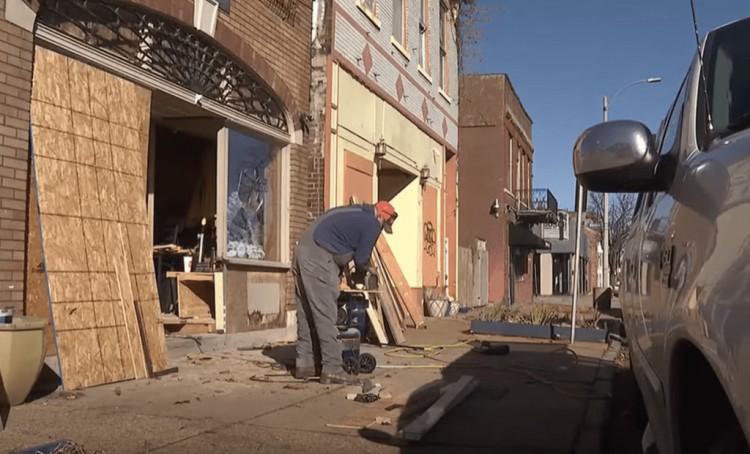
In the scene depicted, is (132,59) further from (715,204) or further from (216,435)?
(715,204)

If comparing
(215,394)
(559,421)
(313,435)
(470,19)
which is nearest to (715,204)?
(313,435)

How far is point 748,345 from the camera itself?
60.4 inches

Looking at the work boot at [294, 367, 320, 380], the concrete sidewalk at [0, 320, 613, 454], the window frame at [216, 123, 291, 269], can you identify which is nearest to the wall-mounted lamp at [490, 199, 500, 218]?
the window frame at [216, 123, 291, 269]

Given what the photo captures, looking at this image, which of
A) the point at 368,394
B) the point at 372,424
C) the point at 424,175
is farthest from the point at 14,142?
the point at 424,175

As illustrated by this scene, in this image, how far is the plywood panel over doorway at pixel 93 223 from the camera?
6.17m

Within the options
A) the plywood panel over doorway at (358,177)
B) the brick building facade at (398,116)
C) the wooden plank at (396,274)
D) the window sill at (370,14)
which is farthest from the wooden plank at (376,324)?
the window sill at (370,14)

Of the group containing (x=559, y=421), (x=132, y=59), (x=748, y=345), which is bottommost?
(x=559, y=421)

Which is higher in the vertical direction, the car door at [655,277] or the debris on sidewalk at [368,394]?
the car door at [655,277]

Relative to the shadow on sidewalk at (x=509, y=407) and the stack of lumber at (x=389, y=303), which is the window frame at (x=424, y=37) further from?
the shadow on sidewalk at (x=509, y=407)

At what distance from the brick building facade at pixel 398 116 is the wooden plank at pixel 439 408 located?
17.6 ft

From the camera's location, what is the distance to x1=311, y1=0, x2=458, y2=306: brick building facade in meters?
11.8

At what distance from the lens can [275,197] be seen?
11.0m

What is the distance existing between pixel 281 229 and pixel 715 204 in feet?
30.4

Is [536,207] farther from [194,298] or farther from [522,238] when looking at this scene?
[194,298]
